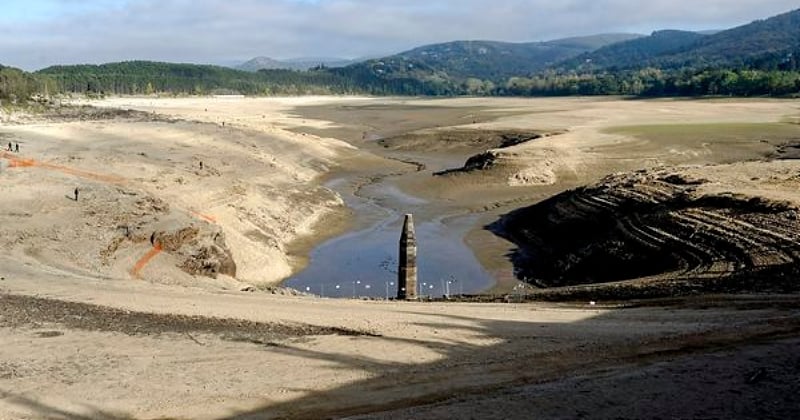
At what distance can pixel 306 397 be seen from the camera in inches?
412

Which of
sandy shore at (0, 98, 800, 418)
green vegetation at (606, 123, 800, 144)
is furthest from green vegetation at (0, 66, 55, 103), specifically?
green vegetation at (606, 123, 800, 144)

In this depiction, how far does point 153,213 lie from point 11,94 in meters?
96.1

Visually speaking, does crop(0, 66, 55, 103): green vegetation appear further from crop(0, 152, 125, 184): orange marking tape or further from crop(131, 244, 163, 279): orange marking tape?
crop(131, 244, 163, 279): orange marking tape

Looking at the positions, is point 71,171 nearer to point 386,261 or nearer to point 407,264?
point 386,261

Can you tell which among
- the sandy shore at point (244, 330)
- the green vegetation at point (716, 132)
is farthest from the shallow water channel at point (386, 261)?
the green vegetation at point (716, 132)

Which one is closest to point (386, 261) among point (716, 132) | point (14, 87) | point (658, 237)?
point (658, 237)

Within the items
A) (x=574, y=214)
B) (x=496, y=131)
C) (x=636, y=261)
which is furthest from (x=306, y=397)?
(x=496, y=131)

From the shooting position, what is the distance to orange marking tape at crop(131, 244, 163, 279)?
2475cm

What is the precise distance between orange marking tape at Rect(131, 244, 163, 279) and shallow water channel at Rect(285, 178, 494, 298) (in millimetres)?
5414

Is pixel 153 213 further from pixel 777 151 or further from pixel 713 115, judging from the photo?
pixel 713 115

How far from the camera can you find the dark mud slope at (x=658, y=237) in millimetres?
21211

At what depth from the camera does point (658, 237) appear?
27422mm

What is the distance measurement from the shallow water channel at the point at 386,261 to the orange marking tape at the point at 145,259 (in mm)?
5414

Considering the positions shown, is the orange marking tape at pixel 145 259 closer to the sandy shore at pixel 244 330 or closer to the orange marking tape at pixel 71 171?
the sandy shore at pixel 244 330
